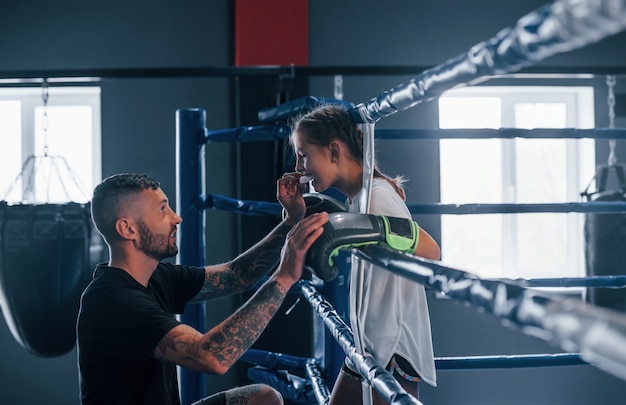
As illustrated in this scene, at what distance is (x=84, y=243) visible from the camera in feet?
9.50

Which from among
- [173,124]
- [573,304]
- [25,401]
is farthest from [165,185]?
[573,304]

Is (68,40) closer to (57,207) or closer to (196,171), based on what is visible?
(57,207)

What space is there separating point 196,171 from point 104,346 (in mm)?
727

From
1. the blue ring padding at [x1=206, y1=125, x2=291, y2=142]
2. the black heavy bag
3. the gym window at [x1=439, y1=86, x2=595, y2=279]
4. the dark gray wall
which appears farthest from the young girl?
the gym window at [x1=439, y1=86, x2=595, y2=279]

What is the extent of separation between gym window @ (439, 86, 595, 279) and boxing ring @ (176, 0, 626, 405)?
100 inches

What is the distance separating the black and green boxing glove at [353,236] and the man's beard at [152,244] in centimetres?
54

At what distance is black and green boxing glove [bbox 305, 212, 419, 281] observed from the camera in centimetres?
100

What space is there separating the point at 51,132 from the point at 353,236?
357cm

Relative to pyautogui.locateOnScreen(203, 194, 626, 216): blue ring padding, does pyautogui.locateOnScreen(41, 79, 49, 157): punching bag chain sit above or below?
above

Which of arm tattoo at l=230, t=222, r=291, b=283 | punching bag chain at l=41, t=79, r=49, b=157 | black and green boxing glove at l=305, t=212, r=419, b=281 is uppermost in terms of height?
punching bag chain at l=41, t=79, r=49, b=157

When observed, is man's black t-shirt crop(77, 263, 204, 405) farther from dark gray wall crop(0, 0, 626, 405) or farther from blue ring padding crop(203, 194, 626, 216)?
dark gray wall crop(0, 0, 626, 405)

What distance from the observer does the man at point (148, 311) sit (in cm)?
124

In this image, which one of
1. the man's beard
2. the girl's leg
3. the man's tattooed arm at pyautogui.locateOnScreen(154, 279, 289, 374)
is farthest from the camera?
the girl's leg

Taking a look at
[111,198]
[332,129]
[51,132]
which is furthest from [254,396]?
[51,132]
